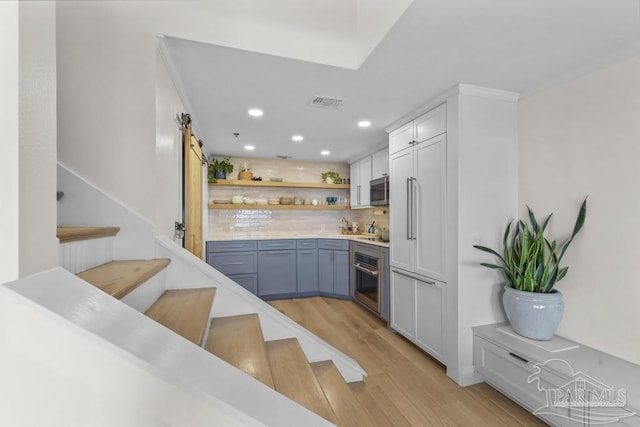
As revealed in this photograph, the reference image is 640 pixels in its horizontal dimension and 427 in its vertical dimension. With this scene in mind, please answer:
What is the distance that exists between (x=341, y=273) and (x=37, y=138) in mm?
3771

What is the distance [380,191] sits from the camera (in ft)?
11.9

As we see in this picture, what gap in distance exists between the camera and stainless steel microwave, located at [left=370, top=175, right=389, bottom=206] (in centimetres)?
344

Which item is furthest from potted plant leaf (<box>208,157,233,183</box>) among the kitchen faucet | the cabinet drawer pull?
the cabinet drawer pull

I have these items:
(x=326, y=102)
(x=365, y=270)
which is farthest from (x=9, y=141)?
(x=365, y=270)

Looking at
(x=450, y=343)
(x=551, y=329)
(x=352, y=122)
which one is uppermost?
(x=352, y=122)

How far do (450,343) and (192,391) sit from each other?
2.18 metres

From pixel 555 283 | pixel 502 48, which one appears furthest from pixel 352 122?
pixel 555 283

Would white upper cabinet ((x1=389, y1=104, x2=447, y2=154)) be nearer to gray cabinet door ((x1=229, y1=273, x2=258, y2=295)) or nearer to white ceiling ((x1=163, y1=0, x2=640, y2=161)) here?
white ceiling ((x1=163, y1=0, x2=640, y2=161))

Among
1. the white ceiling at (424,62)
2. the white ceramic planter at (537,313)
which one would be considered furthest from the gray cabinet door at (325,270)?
the white ceramic planter at (537,313)

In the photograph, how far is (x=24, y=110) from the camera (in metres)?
0.52

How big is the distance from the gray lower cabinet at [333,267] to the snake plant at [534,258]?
7.27 feet

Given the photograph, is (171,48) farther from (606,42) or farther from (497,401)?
(497,401)

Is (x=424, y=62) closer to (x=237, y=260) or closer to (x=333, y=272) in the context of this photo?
(x=333, y=272)

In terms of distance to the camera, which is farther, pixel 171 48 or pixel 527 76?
pixel 527 76
